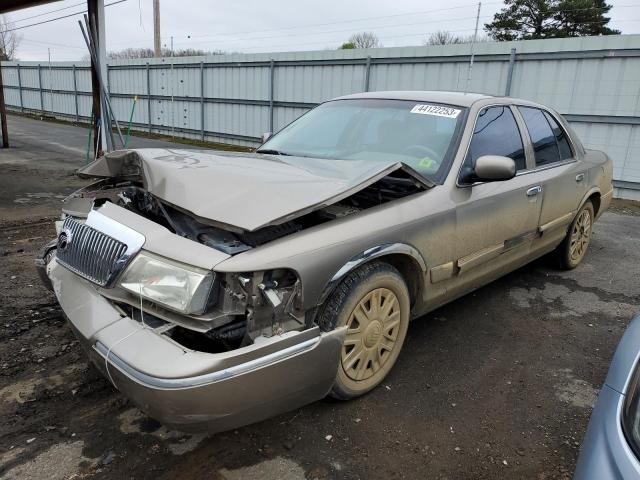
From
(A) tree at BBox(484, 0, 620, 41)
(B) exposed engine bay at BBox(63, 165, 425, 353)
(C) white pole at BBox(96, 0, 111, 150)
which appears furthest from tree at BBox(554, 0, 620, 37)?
(B) exposed engine bay at BBox(63, 165, 425, 353)

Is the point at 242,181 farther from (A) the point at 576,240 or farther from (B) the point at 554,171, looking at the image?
(A) the point at 576,240

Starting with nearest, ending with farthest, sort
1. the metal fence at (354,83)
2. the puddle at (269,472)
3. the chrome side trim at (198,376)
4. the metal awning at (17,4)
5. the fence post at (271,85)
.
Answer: the chrome side trim at (198,376) → the puddle at (269,472) → the metal fence at (354,83) → the metal awning at (17,4) → the fence post at (271,85)

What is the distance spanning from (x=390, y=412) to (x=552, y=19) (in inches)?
1400

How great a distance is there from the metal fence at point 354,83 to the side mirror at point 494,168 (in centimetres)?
766

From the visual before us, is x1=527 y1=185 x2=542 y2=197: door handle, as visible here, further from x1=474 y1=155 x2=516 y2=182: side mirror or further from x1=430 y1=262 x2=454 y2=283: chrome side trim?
x1=430 y1=262 x2=454 y2=283: chrome side trim

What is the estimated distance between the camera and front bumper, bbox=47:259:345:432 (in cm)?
189

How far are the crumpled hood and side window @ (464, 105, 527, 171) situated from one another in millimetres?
647

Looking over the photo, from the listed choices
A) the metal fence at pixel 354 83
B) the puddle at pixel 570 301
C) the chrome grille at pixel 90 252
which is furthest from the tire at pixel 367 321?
the metal fence at pixel 354 83

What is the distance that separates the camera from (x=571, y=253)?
16.5ft

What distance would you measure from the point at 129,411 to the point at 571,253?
438 centimetres

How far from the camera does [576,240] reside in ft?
16.6

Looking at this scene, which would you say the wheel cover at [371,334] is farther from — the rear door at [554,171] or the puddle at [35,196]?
the puddle at [35,196]

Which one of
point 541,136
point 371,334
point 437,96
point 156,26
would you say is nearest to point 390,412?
point 371,334

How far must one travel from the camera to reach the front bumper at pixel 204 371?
189 centimetres
